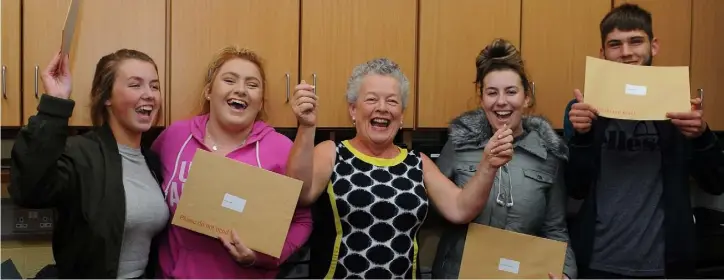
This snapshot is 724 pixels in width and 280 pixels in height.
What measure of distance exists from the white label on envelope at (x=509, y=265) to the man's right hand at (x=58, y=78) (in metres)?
1.13

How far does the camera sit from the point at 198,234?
4.75ft

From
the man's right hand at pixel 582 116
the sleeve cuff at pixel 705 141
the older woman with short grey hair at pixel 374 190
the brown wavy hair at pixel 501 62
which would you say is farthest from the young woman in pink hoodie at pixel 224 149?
the sleeve cuff at pixel 705 141

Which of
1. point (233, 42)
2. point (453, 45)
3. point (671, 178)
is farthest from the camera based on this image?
point (453, 45)

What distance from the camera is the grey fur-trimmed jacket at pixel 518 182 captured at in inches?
61.2

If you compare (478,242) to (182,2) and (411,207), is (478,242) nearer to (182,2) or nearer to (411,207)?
(411,207)

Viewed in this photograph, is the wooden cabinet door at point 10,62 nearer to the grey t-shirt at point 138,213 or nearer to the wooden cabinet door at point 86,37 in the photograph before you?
the wooden cabinet door at point 86,37

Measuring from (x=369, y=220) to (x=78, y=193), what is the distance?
0.69 m

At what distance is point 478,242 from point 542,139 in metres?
0.37

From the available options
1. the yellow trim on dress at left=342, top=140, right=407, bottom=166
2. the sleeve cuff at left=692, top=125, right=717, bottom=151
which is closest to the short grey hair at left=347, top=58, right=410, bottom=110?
the yellow trim on dress at left=342, top=140, right=407, bottom=166

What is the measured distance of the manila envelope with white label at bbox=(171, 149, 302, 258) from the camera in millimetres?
1370

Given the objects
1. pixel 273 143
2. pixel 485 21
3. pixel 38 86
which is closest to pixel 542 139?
pixel 485 21

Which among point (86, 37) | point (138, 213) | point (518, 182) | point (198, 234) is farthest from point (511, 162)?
point (86, 37)

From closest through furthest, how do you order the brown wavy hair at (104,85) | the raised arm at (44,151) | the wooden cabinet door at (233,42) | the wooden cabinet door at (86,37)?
the raised arm at (44,151) < the brown wavy hair at (104,85) < the wooden cabinet door at (86,37) < the wooden cabinet door at (233,42)

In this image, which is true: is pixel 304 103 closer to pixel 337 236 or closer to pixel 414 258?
pixel 337 236
